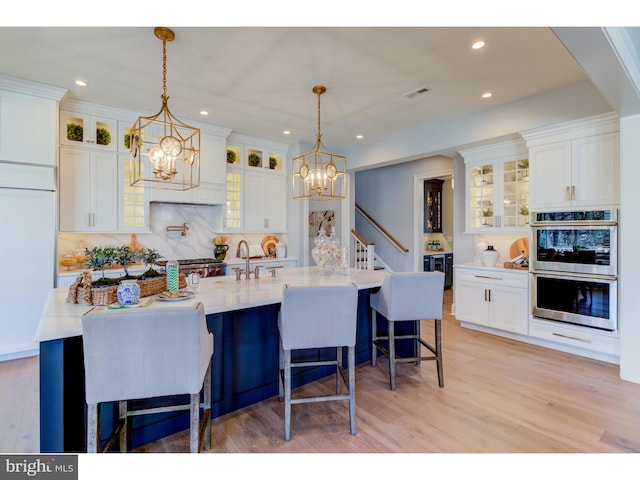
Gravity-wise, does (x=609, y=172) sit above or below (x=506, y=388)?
above

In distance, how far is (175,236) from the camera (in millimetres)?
4902

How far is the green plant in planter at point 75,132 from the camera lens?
3871mm

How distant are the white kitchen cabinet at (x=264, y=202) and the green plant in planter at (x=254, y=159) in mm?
143

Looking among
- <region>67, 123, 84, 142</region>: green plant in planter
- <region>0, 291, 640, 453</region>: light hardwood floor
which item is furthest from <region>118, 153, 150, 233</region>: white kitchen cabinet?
<region>0, 291, 640, 453</region>: light hardwood floor

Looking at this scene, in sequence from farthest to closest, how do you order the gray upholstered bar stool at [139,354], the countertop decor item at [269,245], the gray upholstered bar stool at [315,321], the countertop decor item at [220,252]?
the countertop decor item at [269,245] → the countertop decor item at [220,252] → the gray upholstered bar stool at [315,321] → the gray upholstered bar stool at [139,354]

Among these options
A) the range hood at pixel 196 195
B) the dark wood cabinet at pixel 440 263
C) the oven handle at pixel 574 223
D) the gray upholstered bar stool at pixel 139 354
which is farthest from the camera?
the dark wood cabinet at pixel 440 263

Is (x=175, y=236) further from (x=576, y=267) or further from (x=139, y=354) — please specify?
(x=576, y=267)

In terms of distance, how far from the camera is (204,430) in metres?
1.91

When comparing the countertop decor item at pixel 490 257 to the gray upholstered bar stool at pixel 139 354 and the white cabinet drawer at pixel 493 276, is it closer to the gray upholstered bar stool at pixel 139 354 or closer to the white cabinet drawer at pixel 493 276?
the white cabinet drawer at pixel 493 276

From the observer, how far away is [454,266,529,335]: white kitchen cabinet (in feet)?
12.5

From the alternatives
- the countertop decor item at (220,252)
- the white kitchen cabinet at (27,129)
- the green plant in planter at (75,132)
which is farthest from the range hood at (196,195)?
the white kitchen cabinet at (27,129)
